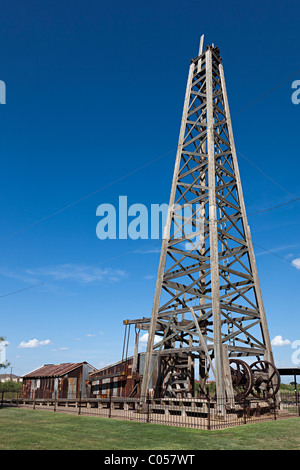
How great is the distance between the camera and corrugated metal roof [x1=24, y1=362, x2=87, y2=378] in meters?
28.7

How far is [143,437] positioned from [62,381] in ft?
64.0

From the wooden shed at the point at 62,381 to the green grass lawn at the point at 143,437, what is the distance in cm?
1478

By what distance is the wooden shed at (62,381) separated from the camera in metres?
28.1

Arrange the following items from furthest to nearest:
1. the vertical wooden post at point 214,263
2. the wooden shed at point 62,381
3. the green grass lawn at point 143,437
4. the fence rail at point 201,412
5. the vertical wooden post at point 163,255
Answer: the wooden shed at point 62,381 → the vertical wooden post at point 163,255 → the vertical wooden post at point 214,263 → the fence rail at point 201,412 → the green grass lawn at point 143,437

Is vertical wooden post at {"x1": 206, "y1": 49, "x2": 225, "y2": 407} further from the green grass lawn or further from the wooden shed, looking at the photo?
the wooden shed

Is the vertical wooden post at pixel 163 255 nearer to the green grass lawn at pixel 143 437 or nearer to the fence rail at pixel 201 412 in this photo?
the fence rail at pixel 201 412

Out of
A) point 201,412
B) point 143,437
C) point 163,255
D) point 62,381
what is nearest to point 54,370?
point 62,381

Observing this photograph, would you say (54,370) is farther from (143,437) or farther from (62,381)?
(143,437)

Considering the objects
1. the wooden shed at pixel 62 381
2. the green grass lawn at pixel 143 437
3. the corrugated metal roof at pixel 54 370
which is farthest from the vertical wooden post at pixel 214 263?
the corrugated metal roof at pixel 54 370

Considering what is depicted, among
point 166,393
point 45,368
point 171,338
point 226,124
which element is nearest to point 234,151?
point 226,124

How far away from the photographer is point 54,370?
100 feet

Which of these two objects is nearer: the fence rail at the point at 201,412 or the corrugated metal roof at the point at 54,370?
the fence rail at the point at 201,412
